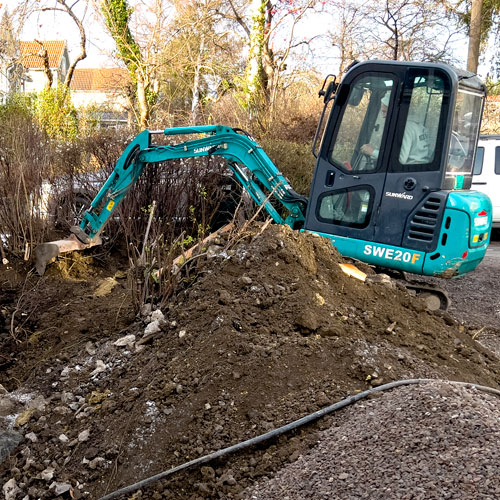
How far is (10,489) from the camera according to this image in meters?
3.57

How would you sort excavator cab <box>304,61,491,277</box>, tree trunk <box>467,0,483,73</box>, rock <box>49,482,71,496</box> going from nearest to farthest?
rock <box>49,482,71,496</box>, excavator cab <box>304,61,491,277</box>, tree trunk <box>467,0,483,73</box>

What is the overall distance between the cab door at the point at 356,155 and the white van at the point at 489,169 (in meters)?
7.60

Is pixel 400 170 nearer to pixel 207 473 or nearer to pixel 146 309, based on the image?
pixel 146 309

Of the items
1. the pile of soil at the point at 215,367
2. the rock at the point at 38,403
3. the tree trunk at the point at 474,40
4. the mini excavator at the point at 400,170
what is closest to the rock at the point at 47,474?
the pile of soil at the point at 215,367

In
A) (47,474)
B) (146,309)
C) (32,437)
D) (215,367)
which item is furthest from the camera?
(146,309)

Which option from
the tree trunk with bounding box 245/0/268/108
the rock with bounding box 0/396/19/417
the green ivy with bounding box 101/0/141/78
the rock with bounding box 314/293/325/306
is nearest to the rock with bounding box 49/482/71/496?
the rock with bounding box 0/396/19/417

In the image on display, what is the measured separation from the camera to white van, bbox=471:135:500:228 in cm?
1319

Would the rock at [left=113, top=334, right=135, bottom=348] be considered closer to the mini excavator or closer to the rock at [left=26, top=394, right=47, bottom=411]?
the rock at [left=26, top=394, right=47, bottom=411]

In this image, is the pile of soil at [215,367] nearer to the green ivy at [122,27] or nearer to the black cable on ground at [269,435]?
the black cable on ground at [269,435]

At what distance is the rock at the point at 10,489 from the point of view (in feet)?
11.6

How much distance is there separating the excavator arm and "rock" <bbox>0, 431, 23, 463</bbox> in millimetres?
3592

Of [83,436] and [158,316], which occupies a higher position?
[158,316]

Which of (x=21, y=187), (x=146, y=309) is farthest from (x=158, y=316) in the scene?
(x=21, y=187)

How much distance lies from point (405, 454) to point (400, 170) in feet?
12.2
